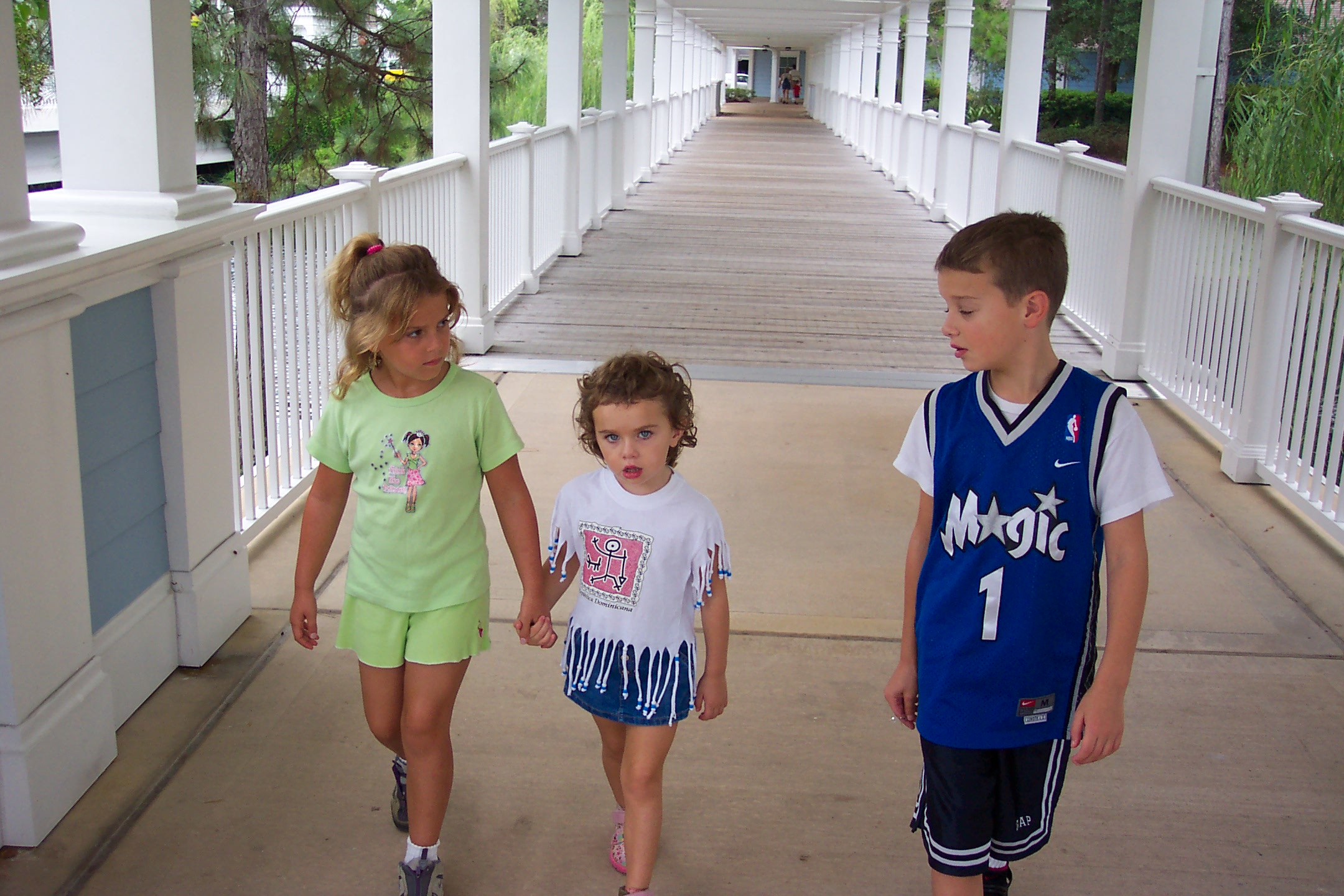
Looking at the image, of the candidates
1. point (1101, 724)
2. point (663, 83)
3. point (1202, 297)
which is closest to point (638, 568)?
point (1101, 724)

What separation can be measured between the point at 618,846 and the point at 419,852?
0.38 m

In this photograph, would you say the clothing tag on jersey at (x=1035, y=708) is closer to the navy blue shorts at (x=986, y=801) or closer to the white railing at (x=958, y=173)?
the navy blue shorts at (x=986, y=801)

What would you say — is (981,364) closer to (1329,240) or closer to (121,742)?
(121,742)

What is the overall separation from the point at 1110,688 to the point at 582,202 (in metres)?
10.00

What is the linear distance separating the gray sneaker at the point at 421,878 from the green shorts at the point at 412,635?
35 centimetres

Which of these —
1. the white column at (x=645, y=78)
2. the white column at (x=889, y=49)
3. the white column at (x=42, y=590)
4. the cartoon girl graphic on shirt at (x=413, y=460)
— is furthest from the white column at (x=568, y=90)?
the white column at (x=889, y=49)

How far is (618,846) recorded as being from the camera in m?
2.38

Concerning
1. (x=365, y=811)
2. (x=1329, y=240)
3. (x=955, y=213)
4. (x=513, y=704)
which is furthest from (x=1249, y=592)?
(x=955, y=213)

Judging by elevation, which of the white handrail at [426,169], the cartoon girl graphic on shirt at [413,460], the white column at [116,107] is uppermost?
the white column at [116,107]

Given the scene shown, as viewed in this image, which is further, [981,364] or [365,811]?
[365,811]

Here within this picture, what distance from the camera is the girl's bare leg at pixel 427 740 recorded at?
219cm

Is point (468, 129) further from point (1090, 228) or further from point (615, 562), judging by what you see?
point (615, 562)

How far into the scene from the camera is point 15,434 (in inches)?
92.3

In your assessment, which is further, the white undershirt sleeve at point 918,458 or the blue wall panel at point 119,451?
the blue wall panel at point 119,451
